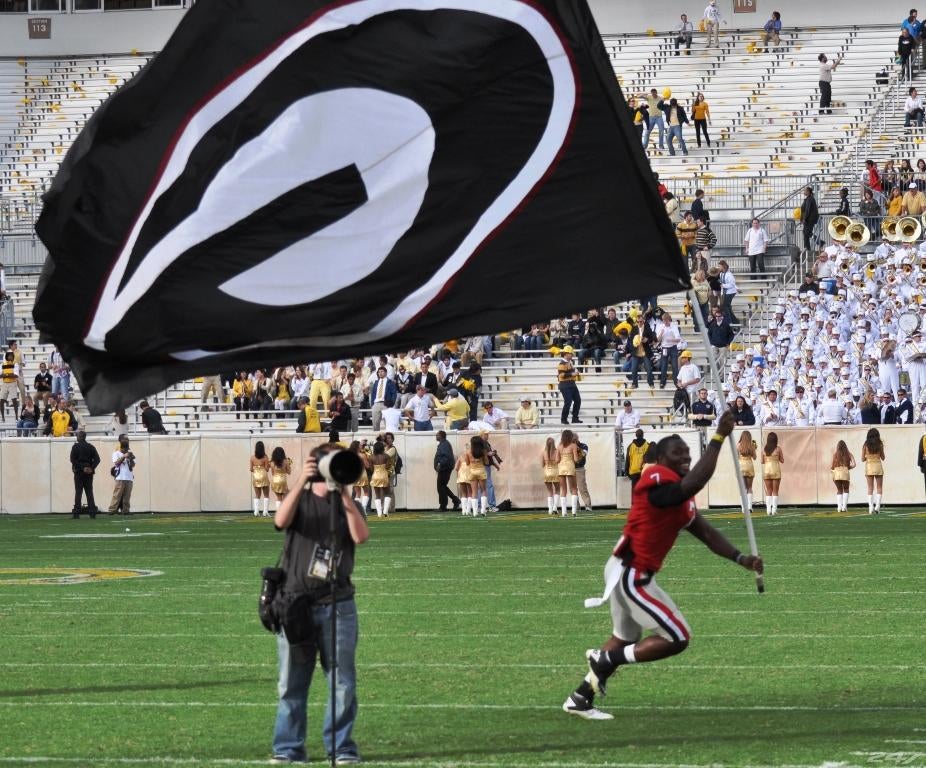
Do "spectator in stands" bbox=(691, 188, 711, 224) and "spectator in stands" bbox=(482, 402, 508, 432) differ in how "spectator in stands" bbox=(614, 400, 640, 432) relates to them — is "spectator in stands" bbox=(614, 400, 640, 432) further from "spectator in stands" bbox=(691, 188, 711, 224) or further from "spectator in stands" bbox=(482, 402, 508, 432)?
"spectator in stands" bbox=(691, 188, 711, 224)

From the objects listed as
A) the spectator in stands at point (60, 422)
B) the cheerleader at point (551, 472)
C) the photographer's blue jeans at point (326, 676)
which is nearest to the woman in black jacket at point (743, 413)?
the cheerleader at point (551, 472)

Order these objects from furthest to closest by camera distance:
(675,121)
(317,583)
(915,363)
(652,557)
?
(675,121), (915,363), (652,557), (317,583)

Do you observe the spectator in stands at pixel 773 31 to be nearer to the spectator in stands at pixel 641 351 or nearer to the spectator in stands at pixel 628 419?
the spectator in stands at pixel 641 351

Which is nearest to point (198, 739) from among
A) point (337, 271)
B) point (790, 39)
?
point (337, 271)

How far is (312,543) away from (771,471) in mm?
22920

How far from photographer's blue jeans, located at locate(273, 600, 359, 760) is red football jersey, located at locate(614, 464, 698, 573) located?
194cm

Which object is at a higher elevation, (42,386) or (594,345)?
(594,345)

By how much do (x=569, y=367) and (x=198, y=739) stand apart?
2671cm

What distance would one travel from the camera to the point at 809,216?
40.3 meters

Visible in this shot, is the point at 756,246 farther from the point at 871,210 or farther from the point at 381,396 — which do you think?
the point at 381,396

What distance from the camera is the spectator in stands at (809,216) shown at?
132 ft

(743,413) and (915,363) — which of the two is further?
(743,413)

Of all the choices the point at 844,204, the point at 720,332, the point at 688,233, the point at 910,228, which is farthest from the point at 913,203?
the point at 720,332

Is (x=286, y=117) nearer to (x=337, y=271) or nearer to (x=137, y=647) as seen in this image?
(x=337, y=271)
